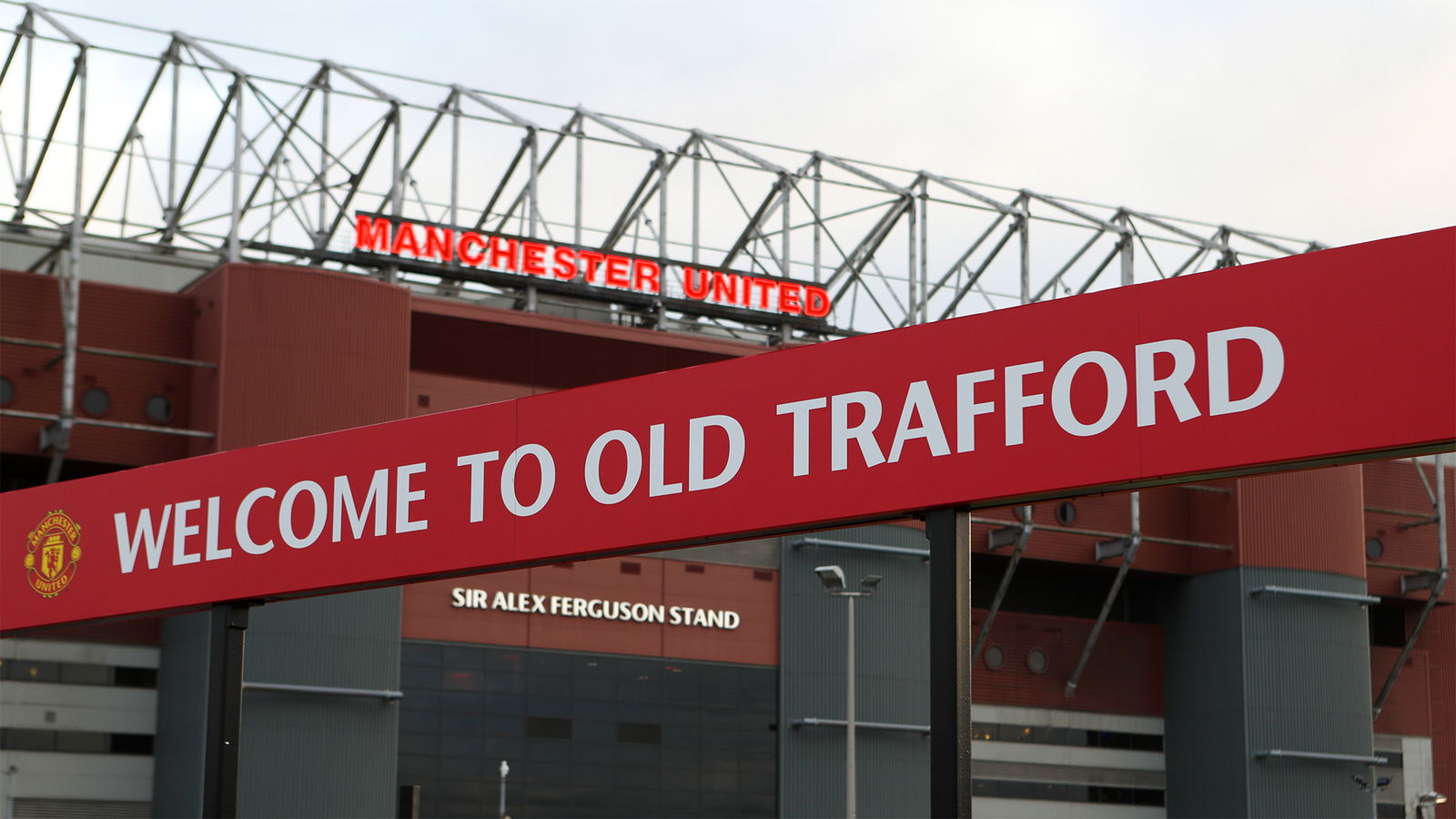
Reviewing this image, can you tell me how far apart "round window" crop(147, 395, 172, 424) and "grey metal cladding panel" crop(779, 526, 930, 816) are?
19978mm

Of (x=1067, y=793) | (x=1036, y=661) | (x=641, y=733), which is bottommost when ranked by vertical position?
(x=1067, y=793)

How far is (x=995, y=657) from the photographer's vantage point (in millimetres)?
68438

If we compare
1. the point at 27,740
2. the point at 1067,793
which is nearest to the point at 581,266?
the point at 27,740

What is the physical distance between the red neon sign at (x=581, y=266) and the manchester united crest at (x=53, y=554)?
129 ft

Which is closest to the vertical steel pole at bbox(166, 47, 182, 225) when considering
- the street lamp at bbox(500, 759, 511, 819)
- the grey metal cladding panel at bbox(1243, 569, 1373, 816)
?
the street lamp at bbox(500, 759, 511, 819)

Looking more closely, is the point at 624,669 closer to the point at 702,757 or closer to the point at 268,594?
the point at 702,757

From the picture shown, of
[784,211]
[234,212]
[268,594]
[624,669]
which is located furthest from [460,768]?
[268,594]

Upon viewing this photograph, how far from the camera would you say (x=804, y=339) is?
71938 mm

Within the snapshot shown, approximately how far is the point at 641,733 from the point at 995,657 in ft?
54.1

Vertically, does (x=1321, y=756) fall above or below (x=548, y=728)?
below

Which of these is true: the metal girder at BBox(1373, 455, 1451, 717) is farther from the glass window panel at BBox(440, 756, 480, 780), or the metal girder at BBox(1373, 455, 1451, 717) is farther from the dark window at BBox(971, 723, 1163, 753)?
the glass window panel at BBox(440, 756, 480, 780)

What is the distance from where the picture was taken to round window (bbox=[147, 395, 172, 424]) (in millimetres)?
54750

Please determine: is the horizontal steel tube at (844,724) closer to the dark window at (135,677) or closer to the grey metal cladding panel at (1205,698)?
the grey metal cladding panel at (1205,698)

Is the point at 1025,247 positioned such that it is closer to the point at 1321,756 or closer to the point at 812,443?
the point at 1321,756
